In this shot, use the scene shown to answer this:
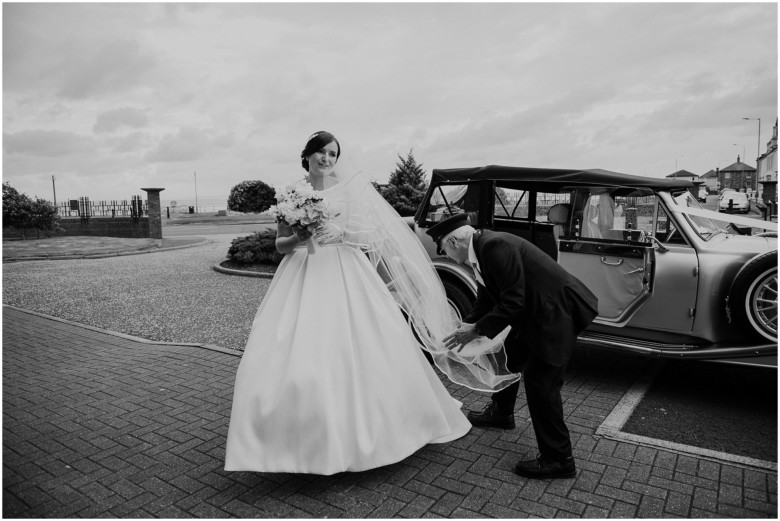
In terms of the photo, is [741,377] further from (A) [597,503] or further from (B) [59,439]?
(B) [59,439]

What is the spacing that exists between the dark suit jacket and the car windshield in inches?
84.6

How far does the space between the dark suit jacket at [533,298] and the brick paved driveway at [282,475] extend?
846mm

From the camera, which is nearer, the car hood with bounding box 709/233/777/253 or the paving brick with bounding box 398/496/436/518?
the paving brick with bounding box 398/496/436/518

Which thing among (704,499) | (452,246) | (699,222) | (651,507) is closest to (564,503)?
(651,507)

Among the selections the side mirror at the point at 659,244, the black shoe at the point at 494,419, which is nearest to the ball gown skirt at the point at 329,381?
the black shoe at the point at 494,419

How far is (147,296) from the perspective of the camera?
1030 centimetres

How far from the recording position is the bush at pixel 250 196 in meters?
50.3

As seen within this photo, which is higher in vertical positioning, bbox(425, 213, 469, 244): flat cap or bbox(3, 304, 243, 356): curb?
bbox(425, 213, 469, 244): flat cap

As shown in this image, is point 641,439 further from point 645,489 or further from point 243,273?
point 243,273

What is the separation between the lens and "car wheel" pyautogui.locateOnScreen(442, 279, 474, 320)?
6.02 metres

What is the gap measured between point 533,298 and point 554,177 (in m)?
2.41

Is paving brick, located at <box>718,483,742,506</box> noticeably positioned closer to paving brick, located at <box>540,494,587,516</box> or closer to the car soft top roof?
paving brick, located at <box>540,494,587,516</box>

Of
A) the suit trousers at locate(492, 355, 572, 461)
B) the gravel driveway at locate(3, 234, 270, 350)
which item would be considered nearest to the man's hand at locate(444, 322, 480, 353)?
the suit trousers at locate(492, 355, 572, 461)

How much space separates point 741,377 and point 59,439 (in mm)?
6073
